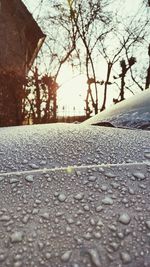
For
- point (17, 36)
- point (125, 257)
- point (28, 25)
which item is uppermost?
point (28, 25)

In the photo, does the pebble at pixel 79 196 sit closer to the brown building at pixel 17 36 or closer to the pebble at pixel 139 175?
the pebble at pixel 139 175

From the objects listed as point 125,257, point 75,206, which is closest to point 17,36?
point 75,206

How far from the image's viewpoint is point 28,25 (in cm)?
1789

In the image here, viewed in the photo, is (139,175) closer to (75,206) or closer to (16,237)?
(75,206)

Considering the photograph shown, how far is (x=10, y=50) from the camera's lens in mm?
18203

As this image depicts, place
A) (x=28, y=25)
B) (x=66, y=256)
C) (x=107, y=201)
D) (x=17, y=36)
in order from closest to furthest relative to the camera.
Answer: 1. (x=66, y=256)
2. (x=107, y=201)
3. (x=28, y=25)
4. (x=17, y=36)

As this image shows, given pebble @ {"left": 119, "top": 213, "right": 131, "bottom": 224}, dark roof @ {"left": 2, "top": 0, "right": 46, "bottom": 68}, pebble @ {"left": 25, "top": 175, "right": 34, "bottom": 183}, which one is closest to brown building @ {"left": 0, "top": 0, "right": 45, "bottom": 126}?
dark roof @ {"left": 2, "top": 0, "right": 46, "bottom": 68}

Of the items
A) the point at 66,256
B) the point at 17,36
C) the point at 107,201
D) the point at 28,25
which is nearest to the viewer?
the point at 66,256

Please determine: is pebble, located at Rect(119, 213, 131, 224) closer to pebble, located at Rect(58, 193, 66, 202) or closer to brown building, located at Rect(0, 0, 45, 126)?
pebble, located at Rect(58, 193, 66, 202)

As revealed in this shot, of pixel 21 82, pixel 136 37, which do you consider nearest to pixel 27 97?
pixel 21 82

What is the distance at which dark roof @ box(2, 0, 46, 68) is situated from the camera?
56.0 feet

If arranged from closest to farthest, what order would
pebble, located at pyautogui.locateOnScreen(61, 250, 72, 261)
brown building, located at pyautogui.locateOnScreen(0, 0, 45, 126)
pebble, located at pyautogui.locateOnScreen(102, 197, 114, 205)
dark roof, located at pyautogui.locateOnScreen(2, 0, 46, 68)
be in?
pebble, located at pyautogui.locateOnScreen(61, 250, 72, 261) → pebble, located at pyautogui.locateOnScreen(102, 197, 114, 205) → dark roof, located at pyautogui.locateOnScreen(2, 0, 46, 68) → brown building, located at pyautogui.locateOnScreen(0, 0, 45, 126)

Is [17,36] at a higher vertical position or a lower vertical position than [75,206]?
higher

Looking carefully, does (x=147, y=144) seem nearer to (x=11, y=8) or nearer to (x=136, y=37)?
(x=11, y=8)
